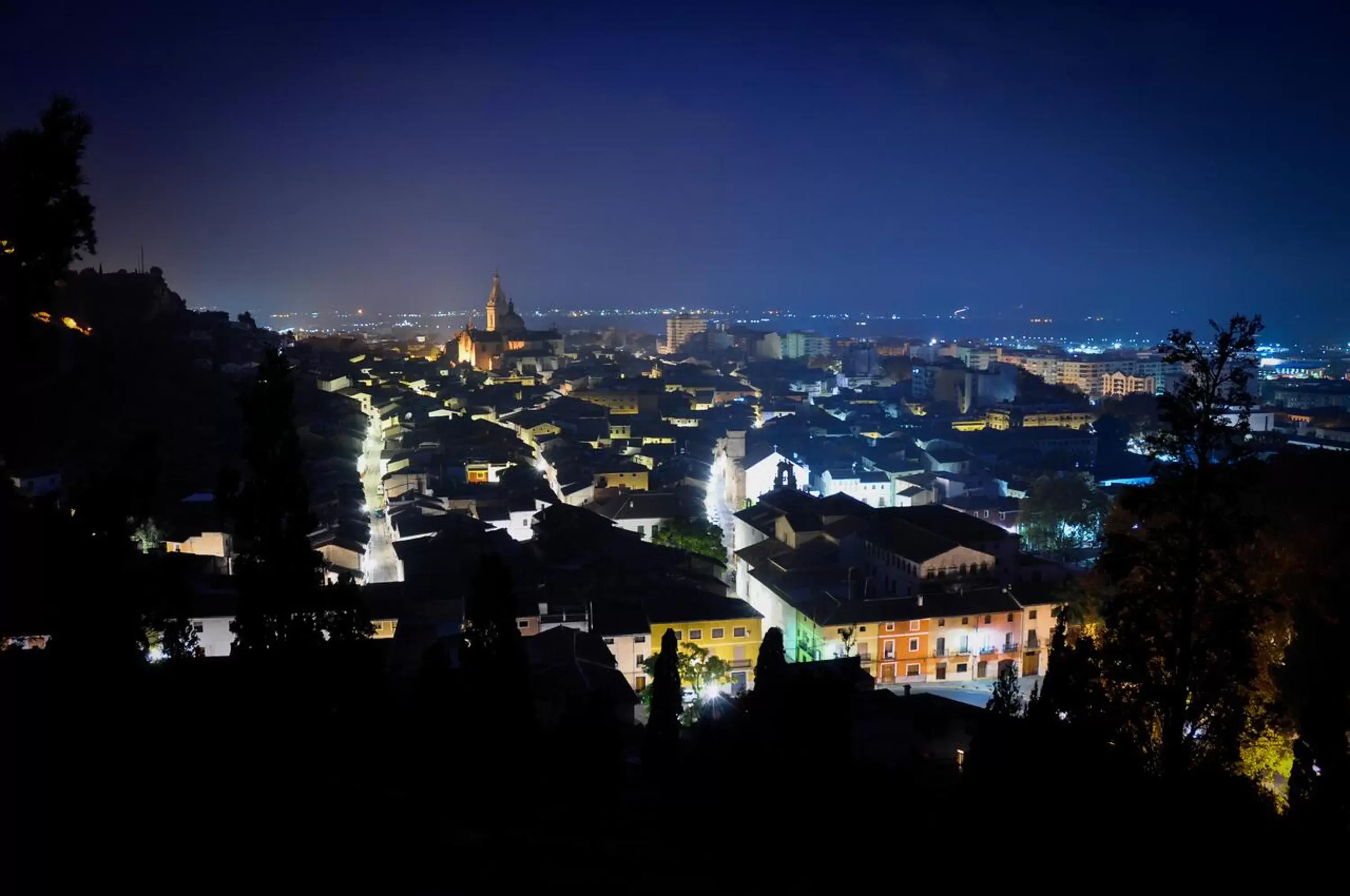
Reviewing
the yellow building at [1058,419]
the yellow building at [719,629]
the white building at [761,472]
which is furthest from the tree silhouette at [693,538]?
the yellow building at [1058,419]

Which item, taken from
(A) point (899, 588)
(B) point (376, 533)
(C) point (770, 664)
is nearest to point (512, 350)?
(B) point (376, 533)

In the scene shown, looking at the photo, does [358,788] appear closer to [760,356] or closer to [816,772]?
[816,772]

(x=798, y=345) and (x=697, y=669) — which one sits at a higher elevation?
(x=798, y=345)

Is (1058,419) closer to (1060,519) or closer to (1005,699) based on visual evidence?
(1060,519)

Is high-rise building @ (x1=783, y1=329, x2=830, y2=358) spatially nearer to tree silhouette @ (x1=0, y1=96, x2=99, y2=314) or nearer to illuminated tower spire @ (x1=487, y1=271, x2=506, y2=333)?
illuminated tower spire @ (x1=487, y1=271, x2=506, y2=333)

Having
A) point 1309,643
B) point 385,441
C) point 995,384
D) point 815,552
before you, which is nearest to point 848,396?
Result: point 995,384

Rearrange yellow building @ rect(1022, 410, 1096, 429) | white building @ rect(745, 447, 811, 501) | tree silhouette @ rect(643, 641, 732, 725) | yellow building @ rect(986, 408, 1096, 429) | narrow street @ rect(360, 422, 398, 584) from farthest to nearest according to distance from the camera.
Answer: yellow building @ rect(1022, 410, 1096, 429) < yellow building @ rect(986, 408, 1096, 429) < white building @ rect(745, 447, 811, 501) < narrow street @ rect(360, 422, 398, 584) < tree silhouette @ rect(643, 641, 732, 725)

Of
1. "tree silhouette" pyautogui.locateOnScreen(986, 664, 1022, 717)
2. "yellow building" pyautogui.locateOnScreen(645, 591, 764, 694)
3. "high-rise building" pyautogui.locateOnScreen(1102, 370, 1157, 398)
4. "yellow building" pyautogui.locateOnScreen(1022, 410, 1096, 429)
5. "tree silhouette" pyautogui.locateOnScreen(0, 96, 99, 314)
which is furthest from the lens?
"high-rise building" pyautogui.locateOnScreen(1102, 370, 1157, 398)

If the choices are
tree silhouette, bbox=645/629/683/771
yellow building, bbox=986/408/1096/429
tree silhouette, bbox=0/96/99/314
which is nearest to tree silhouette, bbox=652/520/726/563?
tree silhouette, bbox=645/629/683/771
